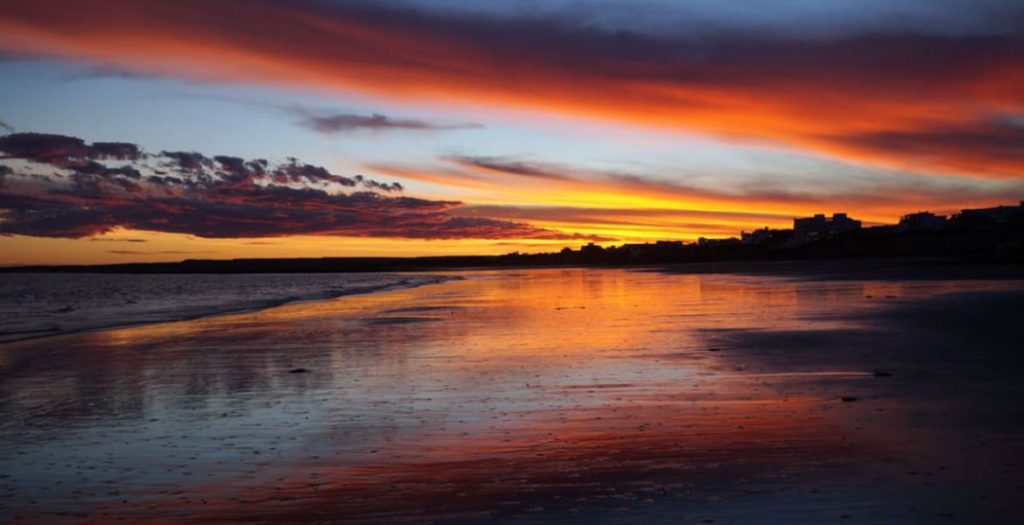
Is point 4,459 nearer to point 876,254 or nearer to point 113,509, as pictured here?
point 113,509

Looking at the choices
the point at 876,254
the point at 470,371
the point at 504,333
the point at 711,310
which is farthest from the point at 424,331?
the point at 876,254

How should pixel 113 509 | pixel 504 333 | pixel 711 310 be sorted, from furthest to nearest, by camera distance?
pixel 711 310
pixel 504 333
pixel 113 509

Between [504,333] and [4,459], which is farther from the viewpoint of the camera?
[504,333]

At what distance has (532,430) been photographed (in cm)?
1116

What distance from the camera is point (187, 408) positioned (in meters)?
13.7

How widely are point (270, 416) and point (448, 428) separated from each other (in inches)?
120

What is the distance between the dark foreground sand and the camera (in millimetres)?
7781

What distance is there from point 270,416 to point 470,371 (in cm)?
543

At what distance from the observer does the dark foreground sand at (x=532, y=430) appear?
778 centimetres

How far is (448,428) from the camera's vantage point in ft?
37.8

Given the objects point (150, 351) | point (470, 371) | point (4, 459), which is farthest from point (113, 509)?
point (150, 351)

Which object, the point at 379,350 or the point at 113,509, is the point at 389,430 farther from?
the point at 379,350

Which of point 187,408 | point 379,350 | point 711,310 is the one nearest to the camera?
point 187,408

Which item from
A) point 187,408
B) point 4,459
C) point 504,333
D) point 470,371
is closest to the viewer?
point 4,459
